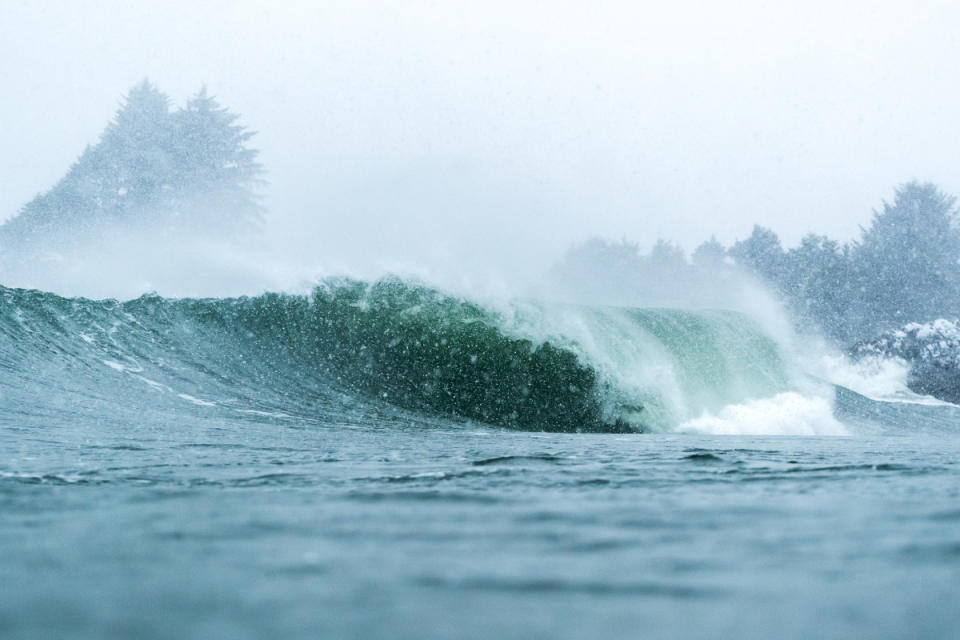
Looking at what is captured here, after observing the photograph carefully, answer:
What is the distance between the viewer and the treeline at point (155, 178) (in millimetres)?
29656

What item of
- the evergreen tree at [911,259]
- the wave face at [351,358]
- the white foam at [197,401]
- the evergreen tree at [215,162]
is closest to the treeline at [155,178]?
the evergreen tree at [215,162]

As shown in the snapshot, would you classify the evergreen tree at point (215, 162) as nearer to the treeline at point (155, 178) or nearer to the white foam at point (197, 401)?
the treeline at point (155, 178)

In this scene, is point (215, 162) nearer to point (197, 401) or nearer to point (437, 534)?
point (197, 401)

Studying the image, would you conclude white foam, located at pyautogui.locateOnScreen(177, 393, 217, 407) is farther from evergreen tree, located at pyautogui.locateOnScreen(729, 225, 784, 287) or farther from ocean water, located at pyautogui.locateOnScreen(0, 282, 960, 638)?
evergreen tree, located at pyautogui.locateOnScreen(729, 225, 784, 287)

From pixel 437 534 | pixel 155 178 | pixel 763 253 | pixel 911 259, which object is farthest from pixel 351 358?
pixel 911 259

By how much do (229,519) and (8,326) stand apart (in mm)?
9411

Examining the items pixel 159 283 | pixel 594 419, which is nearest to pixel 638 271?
pixel 159 283

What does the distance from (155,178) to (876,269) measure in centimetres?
3302

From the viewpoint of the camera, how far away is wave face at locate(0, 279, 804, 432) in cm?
861

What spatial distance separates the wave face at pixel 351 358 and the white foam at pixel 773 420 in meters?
0.35

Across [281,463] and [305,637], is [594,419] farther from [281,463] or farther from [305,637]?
[305,637]

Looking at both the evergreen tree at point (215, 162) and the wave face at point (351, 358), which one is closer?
the wave face at point (351, 358)

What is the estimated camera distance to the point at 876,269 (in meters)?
36.0

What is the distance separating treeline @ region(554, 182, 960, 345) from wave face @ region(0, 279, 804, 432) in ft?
82.8
